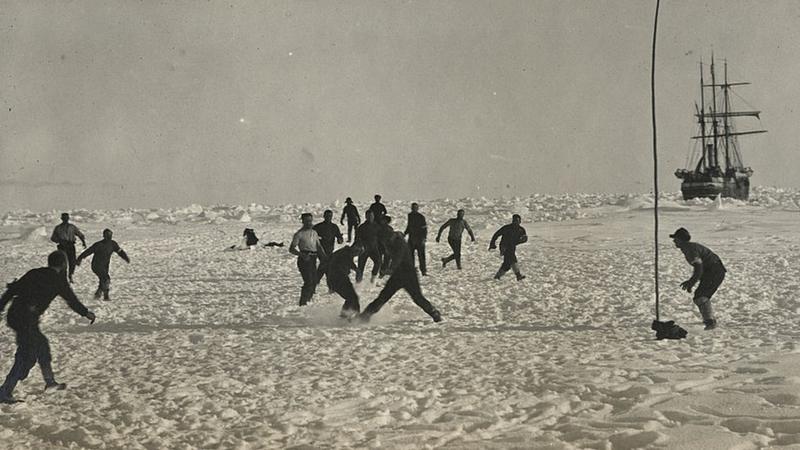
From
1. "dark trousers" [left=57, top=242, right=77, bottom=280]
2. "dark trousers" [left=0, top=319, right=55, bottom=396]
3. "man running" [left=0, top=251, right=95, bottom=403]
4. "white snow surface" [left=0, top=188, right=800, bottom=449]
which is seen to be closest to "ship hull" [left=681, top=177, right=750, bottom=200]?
"white snow surface" [left=0, top=188, right=800, bottom=449]

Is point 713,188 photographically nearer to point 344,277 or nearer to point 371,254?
point 371,254

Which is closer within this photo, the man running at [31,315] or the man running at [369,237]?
the man running at [31,315]

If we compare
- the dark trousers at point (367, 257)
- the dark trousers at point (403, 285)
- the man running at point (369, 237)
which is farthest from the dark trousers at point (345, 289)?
the dark trousers at point (367, 257)

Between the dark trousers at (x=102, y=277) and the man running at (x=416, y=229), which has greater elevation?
the man running at (x=416, y=229)

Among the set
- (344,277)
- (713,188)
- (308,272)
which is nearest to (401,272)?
(344,277)

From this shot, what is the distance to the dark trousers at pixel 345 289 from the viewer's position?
11188 mm

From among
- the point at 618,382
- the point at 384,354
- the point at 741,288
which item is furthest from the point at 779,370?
the point at 741,288

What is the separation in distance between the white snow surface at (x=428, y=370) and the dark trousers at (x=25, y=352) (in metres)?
0.26

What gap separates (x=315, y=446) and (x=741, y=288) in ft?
37.7

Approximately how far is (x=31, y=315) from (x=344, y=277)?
476 cm

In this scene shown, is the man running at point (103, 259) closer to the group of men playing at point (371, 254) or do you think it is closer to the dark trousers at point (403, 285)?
the group of men playing at point (371, 254)

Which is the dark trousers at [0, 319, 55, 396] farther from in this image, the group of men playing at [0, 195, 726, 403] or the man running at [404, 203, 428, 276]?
the man running at [404, 203, 428, 276]

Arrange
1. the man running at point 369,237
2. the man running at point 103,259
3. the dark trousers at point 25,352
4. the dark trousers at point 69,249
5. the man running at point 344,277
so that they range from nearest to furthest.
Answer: the dark trousers at point 25,352 < the man running at point 344,277 < the man running at point 369,237 < the man running at point 103,259 < the dark trousers at point 69,249

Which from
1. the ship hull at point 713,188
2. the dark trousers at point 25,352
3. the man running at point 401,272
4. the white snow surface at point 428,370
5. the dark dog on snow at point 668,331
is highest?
the ship hull at point 713,188
